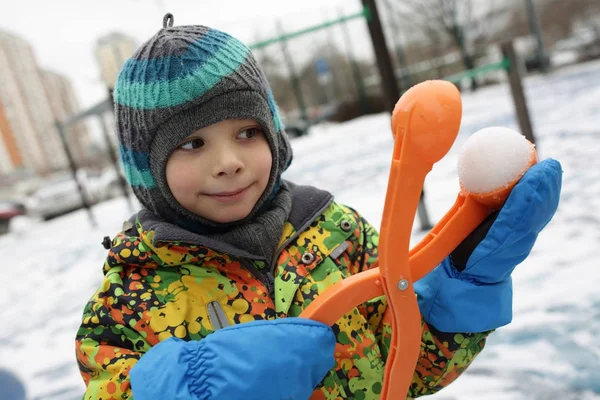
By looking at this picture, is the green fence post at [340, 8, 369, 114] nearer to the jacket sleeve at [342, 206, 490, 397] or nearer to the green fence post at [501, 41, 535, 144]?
the green fence post at [501, 41, 535, 144]

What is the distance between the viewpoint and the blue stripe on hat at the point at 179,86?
75cm

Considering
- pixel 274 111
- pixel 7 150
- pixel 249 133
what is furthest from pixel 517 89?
pixel 7 150

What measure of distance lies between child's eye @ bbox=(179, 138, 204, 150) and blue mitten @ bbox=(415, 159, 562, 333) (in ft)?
1.36

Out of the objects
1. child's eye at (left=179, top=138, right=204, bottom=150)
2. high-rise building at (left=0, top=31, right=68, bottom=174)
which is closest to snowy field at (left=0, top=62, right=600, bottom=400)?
child's eye at (left=179, top=138, right=204, bottom=150)

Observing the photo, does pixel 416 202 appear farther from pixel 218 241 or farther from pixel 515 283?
pixel 515 283

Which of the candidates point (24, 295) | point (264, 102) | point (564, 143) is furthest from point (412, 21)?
point (264, 102)

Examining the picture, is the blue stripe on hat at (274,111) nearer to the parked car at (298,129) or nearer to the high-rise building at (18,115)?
the parked car at (298,129)

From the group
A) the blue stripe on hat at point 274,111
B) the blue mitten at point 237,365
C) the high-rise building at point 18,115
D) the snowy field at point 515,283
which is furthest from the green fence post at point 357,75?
the high-rise building at point 18,115

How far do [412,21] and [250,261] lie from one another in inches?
443

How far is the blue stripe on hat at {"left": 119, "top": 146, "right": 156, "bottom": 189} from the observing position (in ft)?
2.64

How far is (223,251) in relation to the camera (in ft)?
2.54

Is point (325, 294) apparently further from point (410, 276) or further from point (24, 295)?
point (24, 295)

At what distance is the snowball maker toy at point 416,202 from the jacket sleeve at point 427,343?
0.48 ft

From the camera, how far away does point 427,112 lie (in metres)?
0.53
